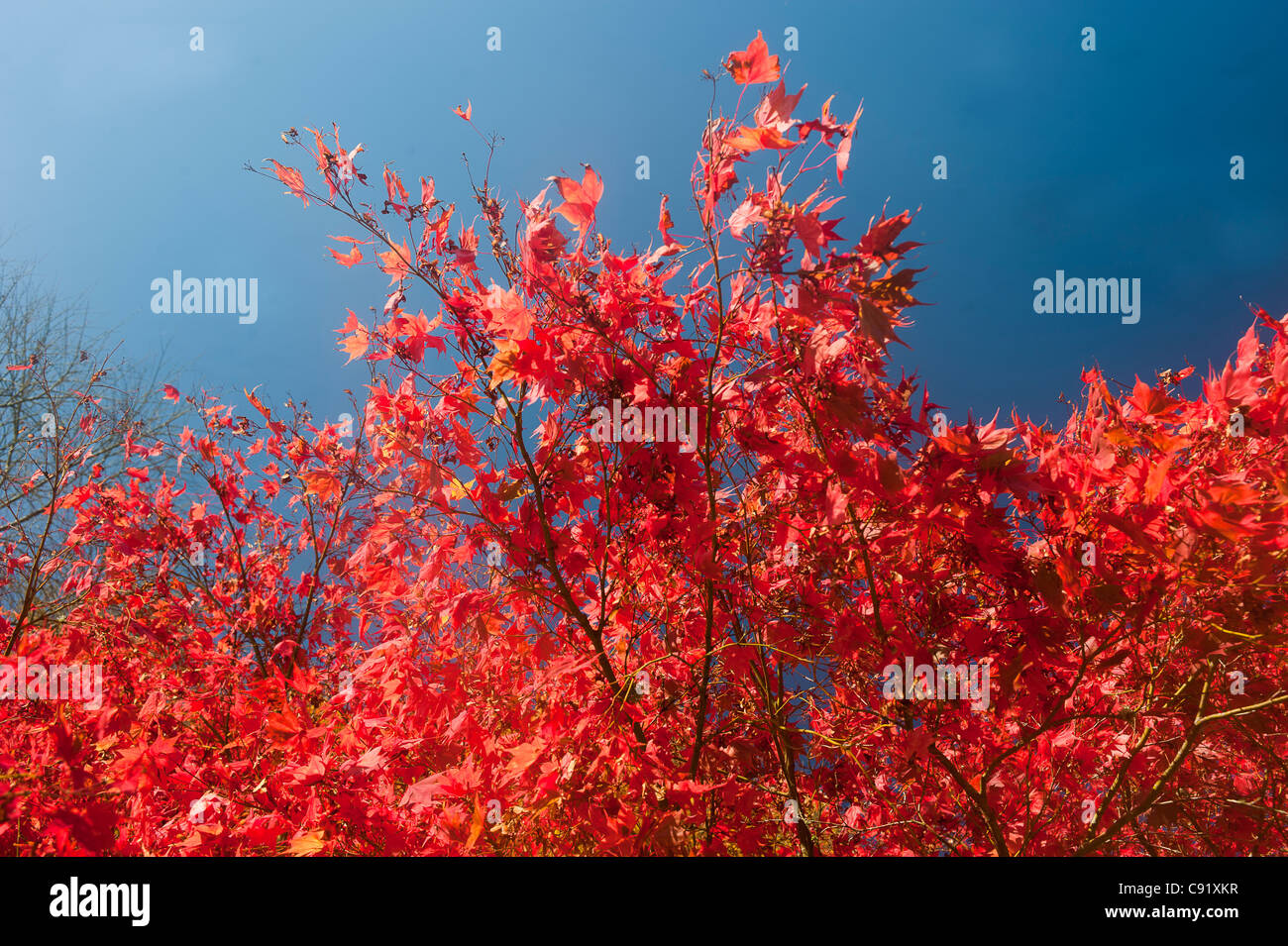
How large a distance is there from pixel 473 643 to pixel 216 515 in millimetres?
2963

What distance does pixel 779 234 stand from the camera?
159 cm

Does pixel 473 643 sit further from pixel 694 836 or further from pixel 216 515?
pixel 216 515

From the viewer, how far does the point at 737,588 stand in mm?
2059

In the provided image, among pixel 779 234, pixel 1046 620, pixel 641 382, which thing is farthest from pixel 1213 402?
pixel 641 382

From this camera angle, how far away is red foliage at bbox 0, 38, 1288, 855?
5.49ft

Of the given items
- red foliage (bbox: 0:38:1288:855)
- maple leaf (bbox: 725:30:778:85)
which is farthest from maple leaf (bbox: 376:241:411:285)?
maple leaf (bbox: 725:30:778:85)

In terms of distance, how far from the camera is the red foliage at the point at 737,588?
167 cm

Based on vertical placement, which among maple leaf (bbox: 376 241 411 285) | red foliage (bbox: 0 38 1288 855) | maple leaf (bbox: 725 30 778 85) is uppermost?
maple leaf (bbox: 725 30 778 85)

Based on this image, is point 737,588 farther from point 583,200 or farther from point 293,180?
point 293,180

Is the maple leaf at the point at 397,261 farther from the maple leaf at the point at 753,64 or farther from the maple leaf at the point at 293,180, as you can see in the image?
the maple leaf at the point at 753,64

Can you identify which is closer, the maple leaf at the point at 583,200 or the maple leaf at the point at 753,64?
the maple leaf at the point at 753,64

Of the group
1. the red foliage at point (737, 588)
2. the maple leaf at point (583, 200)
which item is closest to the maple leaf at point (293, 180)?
the red foliage at point (737, 588)

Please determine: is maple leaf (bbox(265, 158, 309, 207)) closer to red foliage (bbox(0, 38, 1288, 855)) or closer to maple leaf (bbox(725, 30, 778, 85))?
red foliage (bbox(0, 38, 1288, 855))
